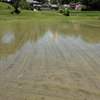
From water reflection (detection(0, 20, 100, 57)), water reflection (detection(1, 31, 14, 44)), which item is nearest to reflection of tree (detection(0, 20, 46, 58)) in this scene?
water reflection (detection(0, 20, 100, 57))

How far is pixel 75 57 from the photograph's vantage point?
16.1ft

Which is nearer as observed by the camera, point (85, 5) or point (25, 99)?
point (25, 99)

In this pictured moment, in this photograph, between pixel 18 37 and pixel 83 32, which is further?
pixel 83 32

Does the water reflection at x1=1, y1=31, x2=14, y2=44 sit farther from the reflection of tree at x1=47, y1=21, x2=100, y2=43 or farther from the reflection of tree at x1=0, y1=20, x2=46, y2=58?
the reflection of tree at x1=47, y1=21, x2=100, y2=43

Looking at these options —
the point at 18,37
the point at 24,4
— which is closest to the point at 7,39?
the point at 18,37

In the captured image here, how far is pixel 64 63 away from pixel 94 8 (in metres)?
59.2

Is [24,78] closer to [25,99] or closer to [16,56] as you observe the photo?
[25,99]

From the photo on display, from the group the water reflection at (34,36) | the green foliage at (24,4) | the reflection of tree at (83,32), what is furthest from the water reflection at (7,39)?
the green foliage at (24,4)

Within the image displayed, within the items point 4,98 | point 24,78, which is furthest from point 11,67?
point 4,98

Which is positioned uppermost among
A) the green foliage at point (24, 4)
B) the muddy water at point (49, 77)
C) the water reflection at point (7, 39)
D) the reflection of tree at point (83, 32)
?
the green foliage at point (24, 4)

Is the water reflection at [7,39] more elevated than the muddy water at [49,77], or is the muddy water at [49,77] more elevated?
the muddy water at [49,77]

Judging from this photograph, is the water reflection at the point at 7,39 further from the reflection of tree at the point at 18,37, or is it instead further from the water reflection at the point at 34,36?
the reflection of tree at the point at 18,37

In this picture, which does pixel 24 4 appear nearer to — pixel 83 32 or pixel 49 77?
pixel 83 32

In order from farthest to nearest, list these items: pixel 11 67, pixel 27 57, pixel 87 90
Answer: pixel 27 57, pixel 11 67, pixel 87 90
